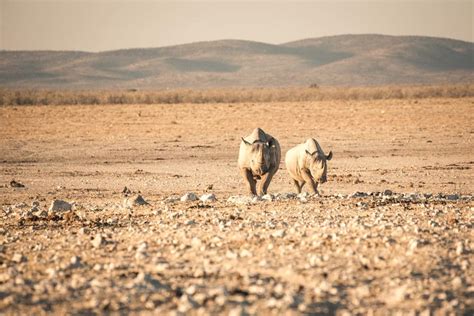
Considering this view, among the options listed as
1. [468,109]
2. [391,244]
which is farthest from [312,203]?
[468,109]

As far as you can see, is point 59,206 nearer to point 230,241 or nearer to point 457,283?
point 230,241

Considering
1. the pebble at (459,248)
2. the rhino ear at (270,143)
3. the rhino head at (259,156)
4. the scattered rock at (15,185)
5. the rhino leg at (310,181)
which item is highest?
the rhino ear at (270,143)

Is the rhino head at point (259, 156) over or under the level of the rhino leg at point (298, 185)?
over

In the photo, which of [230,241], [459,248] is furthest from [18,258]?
[459,248]

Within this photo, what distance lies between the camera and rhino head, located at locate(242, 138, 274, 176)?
1850 centimetres

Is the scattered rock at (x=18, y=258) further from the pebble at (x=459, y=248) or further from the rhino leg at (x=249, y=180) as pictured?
the rhino leg at (x=249, y=180)

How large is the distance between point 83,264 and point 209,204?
5.95m

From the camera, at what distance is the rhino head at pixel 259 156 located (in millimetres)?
18500

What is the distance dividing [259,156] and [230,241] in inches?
304

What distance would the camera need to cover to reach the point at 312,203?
15156 millimetres

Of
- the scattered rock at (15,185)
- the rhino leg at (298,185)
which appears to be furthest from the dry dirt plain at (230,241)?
the rhino leg at (298,185)

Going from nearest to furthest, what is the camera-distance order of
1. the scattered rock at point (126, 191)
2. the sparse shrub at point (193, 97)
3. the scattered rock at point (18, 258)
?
the scattered rock at point (18, 258)
the scattered rock at point (126, 191)
the sparse shrub at point (193, 97)

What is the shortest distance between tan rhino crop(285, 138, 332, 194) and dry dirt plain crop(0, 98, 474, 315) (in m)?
1.69

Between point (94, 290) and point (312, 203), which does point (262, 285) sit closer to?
point (94, 290)
